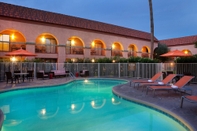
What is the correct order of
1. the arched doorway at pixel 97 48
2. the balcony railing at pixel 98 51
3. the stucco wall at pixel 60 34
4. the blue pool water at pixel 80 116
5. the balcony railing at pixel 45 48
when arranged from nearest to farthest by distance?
the blue pool water at pixel 80 116
the stucco wall at pixel 60 34
the balcony railing at pixel 45 48
the arched doorway at pixel 97 48
the balcony railing at pixel 98 51

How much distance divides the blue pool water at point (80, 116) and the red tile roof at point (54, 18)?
12671 millimetres

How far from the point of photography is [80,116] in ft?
20.9

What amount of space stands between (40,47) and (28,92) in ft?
38.2

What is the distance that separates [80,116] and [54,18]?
59.7 ft

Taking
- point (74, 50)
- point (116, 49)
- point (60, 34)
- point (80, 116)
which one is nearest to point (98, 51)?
point (116, 49)

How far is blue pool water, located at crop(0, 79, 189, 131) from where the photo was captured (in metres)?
5.32

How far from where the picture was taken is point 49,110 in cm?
710

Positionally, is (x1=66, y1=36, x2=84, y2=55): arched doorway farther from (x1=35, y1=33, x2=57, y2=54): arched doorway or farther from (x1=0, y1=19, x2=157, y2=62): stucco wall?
(x1=35, y1=33, x2=57, y2=54): arched doorway

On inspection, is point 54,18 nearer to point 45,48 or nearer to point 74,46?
point 45,48

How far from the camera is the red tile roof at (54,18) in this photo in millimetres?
18578

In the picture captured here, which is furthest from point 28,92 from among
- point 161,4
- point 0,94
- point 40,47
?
point 161,4

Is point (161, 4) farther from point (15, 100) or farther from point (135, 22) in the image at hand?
point (15, 100)

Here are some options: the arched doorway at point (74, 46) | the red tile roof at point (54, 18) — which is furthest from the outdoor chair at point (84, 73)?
the red tile roof at point (54, 18)

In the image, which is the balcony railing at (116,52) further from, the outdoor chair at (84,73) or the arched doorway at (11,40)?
the arched doorway at (11,40)
